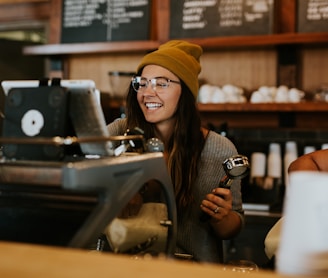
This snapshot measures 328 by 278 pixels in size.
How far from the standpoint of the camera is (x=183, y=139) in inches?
74.4

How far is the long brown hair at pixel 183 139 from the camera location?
180 centimetres

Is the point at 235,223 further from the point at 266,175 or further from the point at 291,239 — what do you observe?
the point at 266,175

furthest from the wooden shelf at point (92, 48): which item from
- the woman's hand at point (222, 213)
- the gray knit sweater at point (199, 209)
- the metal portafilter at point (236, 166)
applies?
the metal portafilter at point (236, 166)

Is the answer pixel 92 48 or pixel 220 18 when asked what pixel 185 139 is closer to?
pixel 220 18

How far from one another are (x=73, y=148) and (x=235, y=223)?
817mm

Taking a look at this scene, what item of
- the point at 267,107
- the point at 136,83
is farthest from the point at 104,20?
the point at 136,83

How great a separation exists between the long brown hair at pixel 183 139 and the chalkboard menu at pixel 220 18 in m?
1.54

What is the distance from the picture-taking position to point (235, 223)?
1772mm

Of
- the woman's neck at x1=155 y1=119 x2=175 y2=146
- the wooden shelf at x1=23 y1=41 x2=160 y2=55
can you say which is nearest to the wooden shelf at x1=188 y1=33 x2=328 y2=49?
the wooden shelf at x1=23 y1=41 x2=160 y2=55

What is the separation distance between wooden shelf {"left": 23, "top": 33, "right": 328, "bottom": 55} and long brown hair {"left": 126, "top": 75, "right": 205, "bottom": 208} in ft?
4.63

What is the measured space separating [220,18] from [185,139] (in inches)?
66.8

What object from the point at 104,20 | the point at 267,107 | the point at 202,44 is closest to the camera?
the point at 267,107

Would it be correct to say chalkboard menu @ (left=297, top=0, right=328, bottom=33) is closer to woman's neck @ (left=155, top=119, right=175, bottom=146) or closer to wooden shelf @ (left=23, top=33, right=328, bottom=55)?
wooden shelf @ (left=23, top=33, right=328, bottom=55)

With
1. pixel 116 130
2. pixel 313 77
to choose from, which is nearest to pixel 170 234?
pixel 116 130
